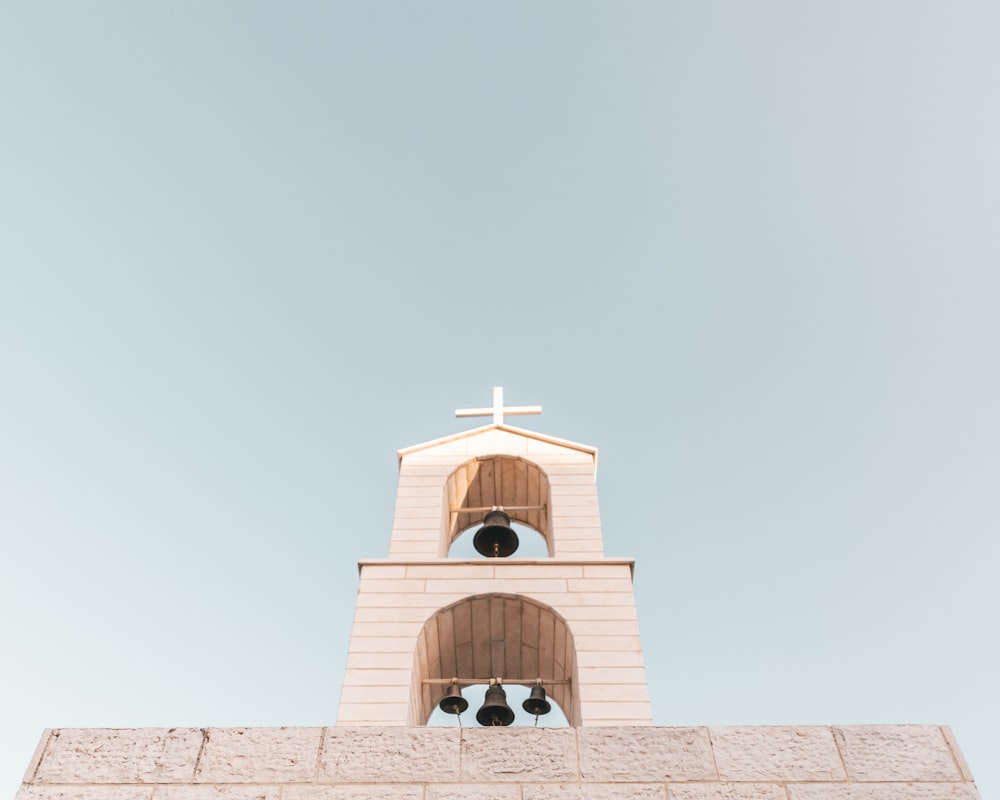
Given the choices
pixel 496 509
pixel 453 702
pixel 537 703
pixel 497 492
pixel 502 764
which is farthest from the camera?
pixel 497 492

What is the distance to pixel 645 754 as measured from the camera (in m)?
4.79

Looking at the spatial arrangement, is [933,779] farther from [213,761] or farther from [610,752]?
[213,761]

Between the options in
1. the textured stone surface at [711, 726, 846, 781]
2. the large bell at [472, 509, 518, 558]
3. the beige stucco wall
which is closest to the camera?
the textured stone surface at [711, 726, 846, 781]

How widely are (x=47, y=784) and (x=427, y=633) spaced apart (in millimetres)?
3649

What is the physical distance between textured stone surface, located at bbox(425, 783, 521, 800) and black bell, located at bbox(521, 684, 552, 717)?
3.35 meters

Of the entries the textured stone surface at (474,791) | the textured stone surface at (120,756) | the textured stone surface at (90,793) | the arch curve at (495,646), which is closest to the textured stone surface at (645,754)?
the textured stone surface at (474,791)

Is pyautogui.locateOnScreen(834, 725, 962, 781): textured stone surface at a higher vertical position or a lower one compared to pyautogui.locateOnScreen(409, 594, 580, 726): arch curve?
lower

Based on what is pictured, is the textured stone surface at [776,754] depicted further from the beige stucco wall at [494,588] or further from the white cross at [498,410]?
the white cross at [498,410]

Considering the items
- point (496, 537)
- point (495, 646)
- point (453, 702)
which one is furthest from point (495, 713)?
point (496, 537)

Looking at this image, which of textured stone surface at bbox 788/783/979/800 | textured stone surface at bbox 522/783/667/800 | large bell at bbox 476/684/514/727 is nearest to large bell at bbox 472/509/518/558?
large bell at bbox 476/684/514/727

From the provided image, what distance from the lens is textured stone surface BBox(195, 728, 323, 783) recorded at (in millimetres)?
4707

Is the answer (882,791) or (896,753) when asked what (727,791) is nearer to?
(882,791)

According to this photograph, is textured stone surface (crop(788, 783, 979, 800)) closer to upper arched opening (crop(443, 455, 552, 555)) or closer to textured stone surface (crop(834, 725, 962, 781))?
textured stone surface (crop(834, 725, 962, 781))

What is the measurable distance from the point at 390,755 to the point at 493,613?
11.4 ft
